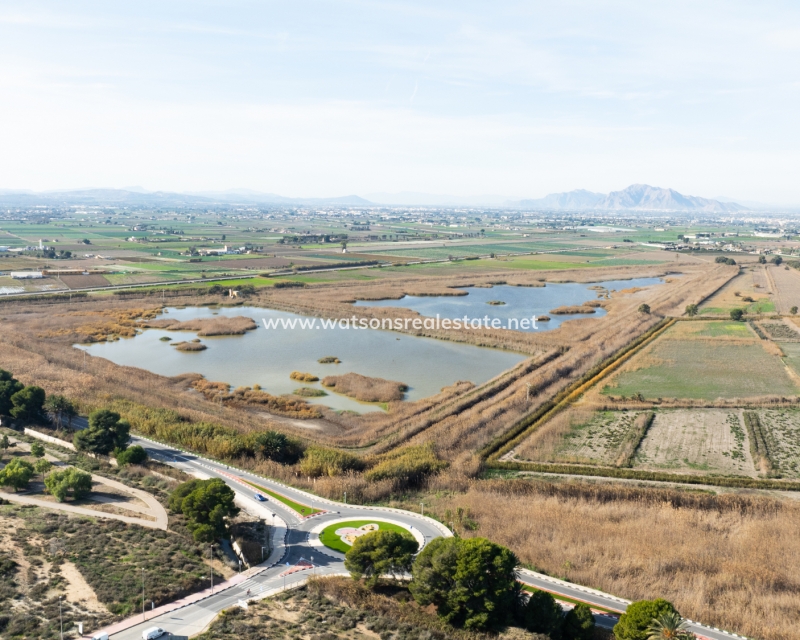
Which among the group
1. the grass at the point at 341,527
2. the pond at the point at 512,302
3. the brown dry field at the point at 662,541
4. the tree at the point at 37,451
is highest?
the pond at the point at 512,302

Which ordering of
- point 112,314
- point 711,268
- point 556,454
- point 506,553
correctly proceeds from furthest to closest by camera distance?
point 711,268, point 112,314, point 556,454, point 506,553

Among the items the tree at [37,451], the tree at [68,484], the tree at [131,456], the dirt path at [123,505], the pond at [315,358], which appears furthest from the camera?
the pond at [315,358]

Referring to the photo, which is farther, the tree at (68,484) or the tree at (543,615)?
the tree at (68,484)

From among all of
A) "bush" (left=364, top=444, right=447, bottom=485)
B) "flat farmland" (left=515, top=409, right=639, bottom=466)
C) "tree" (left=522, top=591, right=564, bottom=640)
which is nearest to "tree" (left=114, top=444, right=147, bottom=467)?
"bush" (left=364, top=444, right=447, bottom=485)

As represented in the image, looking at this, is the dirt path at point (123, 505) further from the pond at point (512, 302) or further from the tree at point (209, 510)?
the pond at point (512, 302)

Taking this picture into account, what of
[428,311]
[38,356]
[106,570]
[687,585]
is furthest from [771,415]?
[38,356]

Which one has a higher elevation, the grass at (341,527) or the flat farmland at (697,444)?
the flat farmland at (697,444)

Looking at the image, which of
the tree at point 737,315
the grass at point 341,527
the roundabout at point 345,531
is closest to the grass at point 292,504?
the roundabout at point 345,531

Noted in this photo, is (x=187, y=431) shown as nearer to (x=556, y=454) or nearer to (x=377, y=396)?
(x=377, y=396)
